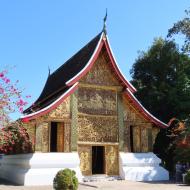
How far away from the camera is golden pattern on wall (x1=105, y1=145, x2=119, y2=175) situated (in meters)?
18.5

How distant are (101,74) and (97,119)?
8.17 feet

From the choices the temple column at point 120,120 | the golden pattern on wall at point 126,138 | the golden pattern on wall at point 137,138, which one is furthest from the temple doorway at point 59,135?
the golden pattern on wall at point 137,138

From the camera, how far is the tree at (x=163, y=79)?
2580cm

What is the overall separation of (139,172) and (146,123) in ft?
9.10

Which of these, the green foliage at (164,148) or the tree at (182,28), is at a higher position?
the tree at (182,28)

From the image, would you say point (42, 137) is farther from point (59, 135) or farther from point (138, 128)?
point (138, 128)

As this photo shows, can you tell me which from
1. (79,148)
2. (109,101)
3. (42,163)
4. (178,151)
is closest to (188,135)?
(178,151)

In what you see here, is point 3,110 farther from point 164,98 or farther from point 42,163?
point 164,98

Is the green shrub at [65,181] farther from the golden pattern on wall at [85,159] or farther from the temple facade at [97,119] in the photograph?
the golden pattern on wall at [85,159]

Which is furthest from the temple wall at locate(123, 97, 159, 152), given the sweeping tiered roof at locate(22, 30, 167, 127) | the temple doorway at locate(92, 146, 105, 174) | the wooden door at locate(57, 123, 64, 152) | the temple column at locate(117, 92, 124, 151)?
the wooden door at locate(57, 123, 64, 152)

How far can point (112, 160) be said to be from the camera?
1870 cm

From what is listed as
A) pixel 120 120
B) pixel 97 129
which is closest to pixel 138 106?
pixel 120 120

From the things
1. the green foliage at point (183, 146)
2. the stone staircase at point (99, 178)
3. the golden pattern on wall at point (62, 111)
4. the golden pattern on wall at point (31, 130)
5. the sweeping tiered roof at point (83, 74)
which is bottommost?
the stone staircase at point (99, 178)

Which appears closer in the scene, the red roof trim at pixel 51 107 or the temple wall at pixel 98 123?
the red roof trim at pixel 51 107
